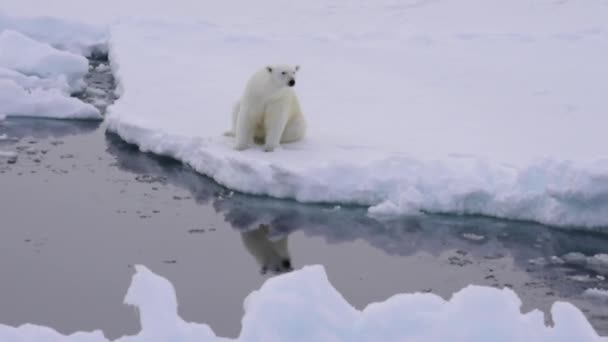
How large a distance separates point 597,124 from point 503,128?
3.52 ft

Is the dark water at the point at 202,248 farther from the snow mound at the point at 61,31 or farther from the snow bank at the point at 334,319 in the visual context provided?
the snow mound at the point at 61,31

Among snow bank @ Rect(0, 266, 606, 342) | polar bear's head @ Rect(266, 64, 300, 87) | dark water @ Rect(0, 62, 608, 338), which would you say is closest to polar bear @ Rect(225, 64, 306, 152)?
polar bear's head @ Rect(266, 64, 300, 87)

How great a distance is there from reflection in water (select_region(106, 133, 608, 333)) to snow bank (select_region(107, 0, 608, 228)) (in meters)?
0.15

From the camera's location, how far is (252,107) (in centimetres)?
817

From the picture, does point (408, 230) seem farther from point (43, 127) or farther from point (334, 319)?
point (43, 127)

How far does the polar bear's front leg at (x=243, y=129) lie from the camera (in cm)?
809

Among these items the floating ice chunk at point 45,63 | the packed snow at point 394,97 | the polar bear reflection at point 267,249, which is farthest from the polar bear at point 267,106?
the floating ice chunk at point 45,63

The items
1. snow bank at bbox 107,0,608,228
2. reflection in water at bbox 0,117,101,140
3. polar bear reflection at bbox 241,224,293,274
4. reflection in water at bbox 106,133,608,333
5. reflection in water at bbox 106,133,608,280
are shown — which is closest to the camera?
polar bear reflection at bbox 241,224,293,274

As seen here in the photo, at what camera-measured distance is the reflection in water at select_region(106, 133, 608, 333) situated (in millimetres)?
6152

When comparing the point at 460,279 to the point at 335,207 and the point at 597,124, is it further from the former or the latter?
the point at 597,124

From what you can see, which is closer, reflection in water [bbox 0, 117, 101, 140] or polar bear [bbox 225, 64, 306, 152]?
polar bear [bbox 225, 64, 306, 152]

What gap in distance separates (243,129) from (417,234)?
7.01 feet

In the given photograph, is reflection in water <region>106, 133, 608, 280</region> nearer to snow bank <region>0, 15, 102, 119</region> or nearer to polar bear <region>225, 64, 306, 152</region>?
polar bear <region>225, 64, 306, 152</region>

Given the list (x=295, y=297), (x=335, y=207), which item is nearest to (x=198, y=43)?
(x=335, y=207)
